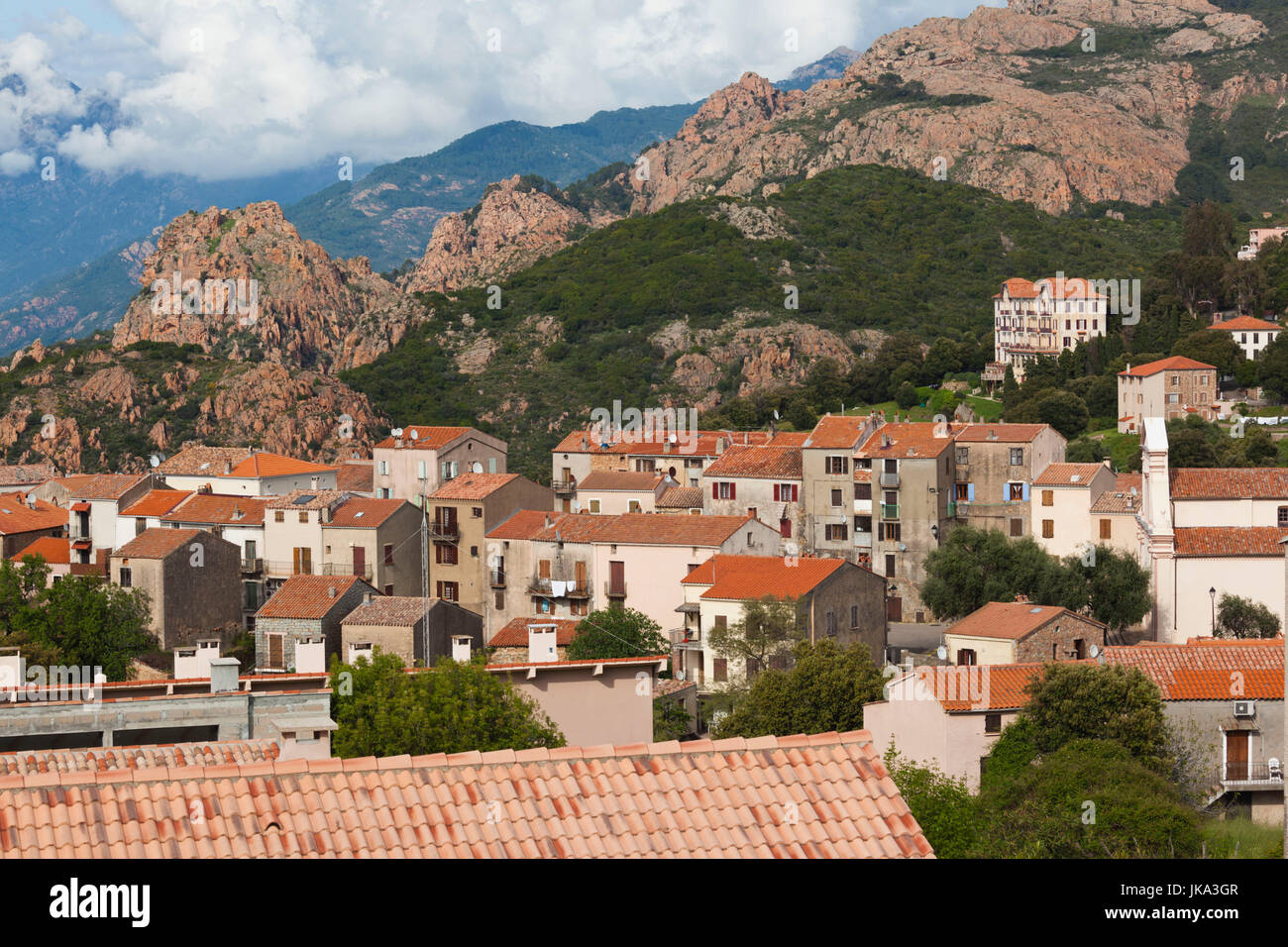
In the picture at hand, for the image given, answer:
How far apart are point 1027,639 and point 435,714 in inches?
808

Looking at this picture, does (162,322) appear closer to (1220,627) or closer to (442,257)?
(442,257)

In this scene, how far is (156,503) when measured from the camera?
64750mm

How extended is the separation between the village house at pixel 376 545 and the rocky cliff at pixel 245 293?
9490 centimetres

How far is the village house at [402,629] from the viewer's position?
44.2m

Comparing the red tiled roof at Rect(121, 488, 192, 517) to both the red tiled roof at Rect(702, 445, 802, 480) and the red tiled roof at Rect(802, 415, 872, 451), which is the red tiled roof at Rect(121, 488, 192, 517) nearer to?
the red tiled roof at Rect(702, 445, 802, 480)

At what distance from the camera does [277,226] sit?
166 m

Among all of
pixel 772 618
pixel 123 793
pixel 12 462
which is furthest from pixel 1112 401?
pixel 123 793

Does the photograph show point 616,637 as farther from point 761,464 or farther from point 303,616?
point 761,464

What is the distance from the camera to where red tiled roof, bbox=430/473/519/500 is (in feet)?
201

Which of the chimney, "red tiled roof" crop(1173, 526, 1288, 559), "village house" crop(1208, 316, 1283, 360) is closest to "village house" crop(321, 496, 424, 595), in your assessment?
"red tiled roof" crop(1173, 526, 1288, 559)

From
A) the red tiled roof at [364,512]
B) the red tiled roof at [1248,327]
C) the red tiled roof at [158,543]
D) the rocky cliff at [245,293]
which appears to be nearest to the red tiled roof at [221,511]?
the red tiled roof at [158,543]

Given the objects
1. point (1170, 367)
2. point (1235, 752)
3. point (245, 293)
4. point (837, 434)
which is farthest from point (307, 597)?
point (245, 293)
